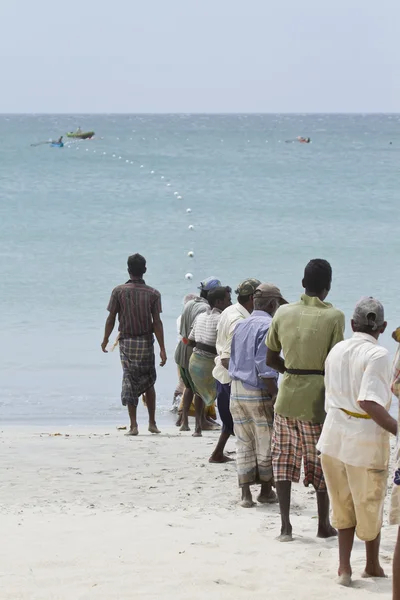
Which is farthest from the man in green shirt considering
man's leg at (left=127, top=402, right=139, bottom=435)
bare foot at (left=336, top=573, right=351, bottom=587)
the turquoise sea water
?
the turquoise sea water

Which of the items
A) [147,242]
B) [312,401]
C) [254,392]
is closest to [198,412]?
[254,392]

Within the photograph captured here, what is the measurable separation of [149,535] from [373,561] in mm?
1358

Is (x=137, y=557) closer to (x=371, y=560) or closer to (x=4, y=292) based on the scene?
(x=371, y=560)

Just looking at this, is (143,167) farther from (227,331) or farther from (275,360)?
(275,360)

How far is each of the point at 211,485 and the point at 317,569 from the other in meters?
1.84

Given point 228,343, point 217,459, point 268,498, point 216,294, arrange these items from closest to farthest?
point 268,498 < point 228,343 < point 217,459 < point 216,294

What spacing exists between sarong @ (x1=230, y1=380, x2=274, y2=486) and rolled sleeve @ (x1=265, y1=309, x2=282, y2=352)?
0.62 metres

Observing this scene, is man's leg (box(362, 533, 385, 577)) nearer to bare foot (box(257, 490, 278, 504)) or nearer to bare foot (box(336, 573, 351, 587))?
bare foot (box(336, 573, 351, 587))

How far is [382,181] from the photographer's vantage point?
166 feet

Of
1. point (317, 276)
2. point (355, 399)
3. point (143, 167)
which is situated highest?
point (143, 167)

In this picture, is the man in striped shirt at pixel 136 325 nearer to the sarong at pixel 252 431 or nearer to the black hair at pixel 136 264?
the black hair at pixel 136 264

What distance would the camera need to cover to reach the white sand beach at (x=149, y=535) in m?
5.04

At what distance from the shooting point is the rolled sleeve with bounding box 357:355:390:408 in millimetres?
4689

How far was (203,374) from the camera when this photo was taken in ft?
27.2
